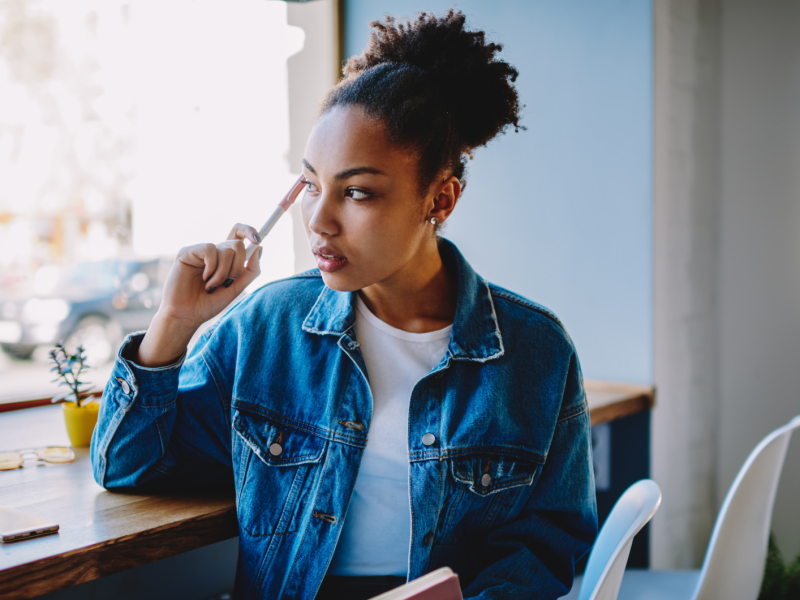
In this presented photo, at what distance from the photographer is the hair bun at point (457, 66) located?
1075 millimetres

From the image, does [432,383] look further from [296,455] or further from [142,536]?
[142,536]

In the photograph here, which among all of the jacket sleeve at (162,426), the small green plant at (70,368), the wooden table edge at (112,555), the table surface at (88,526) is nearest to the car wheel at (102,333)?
the small green plant at (70,368)

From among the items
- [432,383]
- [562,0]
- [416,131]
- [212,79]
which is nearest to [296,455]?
[432,383]

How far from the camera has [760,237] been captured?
6.75 feet

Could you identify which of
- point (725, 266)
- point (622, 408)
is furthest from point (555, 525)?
point (725, 266)

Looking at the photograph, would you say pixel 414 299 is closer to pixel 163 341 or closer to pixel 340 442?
pixel 340 442

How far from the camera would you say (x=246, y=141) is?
7.03 feet

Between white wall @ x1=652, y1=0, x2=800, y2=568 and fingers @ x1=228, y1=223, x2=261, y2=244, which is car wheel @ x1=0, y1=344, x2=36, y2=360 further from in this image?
white wall @ x1=652, y1=0, x2=800, y2=568

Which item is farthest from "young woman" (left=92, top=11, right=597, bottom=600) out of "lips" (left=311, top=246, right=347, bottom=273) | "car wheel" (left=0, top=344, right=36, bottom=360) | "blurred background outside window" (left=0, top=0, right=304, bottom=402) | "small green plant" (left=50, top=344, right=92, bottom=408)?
"car wheel" (left=0, top=344, right=36, bottom=360)

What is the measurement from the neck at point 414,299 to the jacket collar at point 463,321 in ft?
0.13

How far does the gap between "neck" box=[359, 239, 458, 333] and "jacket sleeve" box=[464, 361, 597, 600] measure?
238mm

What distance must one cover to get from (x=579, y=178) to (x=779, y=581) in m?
1.23

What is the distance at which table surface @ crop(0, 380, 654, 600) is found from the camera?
2.58ft

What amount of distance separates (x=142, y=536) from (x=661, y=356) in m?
1.50
